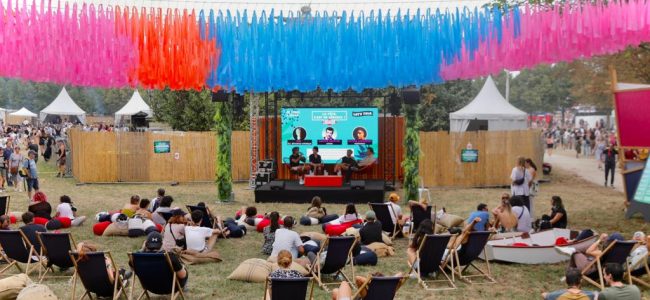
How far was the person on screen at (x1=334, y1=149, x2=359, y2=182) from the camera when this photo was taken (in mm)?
20859

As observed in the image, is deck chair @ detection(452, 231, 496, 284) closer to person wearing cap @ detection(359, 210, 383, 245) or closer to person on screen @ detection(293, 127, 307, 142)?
person wearing cap @ detection(359, 210, 383, 245)

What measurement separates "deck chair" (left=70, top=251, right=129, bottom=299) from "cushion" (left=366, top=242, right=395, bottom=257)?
14.3 ft

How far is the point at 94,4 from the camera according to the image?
1298cm

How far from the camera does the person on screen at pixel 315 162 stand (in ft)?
69.1

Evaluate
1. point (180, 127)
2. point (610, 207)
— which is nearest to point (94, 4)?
point (610, 207)

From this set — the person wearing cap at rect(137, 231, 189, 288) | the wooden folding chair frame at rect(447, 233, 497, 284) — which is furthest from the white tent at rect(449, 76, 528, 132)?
the person wearing cap at rect(137, 231, 189, 288)

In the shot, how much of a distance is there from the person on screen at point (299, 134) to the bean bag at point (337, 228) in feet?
27.6

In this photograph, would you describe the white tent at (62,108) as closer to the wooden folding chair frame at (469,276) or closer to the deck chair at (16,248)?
the deck chair at (16,248)

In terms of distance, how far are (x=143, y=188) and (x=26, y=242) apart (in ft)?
42.0

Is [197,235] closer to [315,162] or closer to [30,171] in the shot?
[30,171]

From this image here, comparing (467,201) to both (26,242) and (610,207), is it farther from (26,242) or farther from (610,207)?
(26,242)

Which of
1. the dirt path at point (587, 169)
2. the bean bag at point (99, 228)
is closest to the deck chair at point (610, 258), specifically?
the bean bag at point (99, 228)

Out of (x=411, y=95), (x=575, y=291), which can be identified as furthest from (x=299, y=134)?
(x=575, y=291)

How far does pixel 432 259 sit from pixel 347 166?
11477mm
